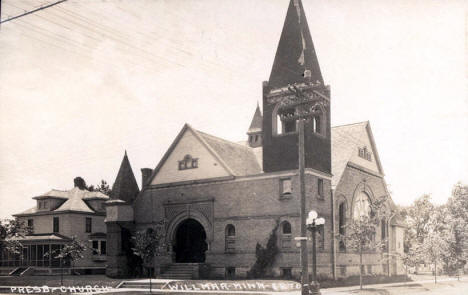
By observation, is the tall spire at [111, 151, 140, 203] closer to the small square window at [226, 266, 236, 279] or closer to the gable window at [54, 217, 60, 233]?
the small square window at [226, 266, 236, 279]

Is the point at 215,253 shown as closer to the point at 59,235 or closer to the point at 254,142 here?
the point at 59,235

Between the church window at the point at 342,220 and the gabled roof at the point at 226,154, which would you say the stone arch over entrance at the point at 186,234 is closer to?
the gabled roof at the point at 226,154

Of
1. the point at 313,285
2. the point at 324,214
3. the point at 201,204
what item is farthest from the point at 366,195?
the point at 313,285

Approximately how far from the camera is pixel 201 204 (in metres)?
34.6

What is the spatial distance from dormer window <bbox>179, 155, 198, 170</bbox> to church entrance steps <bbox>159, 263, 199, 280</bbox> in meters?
6.25

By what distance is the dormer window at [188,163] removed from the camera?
35.5 metres

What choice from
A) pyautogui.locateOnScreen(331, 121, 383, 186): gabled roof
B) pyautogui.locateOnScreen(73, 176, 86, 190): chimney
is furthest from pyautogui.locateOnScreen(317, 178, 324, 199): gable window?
pyautogui.locateOnScreen(73, 176, 86, 190): chimney

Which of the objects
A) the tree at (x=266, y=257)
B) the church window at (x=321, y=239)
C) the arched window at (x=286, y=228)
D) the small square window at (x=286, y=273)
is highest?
the arched window at (x=286, y=228)

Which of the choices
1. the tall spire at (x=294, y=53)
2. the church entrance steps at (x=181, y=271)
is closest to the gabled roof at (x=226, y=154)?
the tall spire at (x=294, y=53)

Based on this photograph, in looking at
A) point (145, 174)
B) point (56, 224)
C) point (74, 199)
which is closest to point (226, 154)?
point (145, 174)

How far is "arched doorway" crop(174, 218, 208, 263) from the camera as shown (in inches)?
1413

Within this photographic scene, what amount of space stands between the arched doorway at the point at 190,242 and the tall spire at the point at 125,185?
4.68 metres

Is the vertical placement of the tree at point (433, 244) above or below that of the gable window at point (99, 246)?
above

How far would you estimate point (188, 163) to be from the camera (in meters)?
35.9
